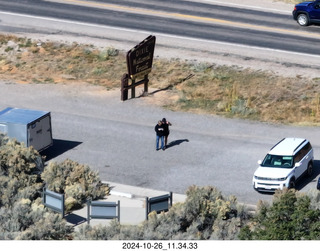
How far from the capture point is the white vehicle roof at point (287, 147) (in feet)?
109

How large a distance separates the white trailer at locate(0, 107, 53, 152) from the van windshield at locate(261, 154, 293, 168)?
29.4 ft

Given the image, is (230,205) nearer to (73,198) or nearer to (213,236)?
(213,236)

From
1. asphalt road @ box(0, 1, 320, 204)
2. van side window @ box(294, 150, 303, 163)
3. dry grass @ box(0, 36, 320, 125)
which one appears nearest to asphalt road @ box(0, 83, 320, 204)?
asphalt road @ box(0, 1, 320, 204)

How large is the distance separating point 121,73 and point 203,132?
877cm

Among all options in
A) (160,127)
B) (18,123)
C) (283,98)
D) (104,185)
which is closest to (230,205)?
(104,185)

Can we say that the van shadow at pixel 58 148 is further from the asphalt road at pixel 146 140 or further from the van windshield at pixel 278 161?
the van windshield at pixel 278 161

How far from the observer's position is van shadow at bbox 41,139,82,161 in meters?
37.1

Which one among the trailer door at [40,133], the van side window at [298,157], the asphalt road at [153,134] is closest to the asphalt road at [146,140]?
the asphalt road at [153,134]

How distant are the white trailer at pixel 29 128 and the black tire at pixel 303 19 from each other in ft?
62.9

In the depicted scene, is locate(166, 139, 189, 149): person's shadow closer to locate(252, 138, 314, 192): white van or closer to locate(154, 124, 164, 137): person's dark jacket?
locate(154, 124, 164, 137): person's dark jacket

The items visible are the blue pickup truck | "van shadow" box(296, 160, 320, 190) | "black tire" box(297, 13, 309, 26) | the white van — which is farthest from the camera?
"black tire" box(297, 13, 309, 26)

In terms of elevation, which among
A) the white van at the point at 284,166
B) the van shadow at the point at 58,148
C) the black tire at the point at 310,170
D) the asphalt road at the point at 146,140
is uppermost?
the white van at the point at 284,166

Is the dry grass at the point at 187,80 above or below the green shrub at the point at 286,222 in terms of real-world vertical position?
below

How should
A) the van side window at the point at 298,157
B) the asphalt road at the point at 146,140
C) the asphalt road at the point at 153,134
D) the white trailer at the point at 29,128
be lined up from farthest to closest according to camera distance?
the white trailer at the point at 29,128, the asphalt road at the point at 153,134, the asphalt road at the point at 146,140, the van side window at the point at 298,157
